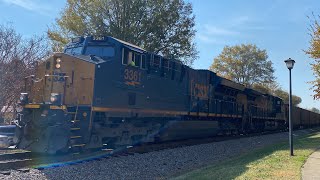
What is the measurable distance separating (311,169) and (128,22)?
21528 millimetres

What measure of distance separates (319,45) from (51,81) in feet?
47.1

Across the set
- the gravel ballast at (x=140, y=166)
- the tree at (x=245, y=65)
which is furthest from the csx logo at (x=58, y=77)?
the tree at (x=245, y=65)

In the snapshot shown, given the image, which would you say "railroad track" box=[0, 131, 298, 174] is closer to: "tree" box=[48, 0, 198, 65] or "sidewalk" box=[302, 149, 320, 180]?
"sidewalk" box=[302, 149, 320, 180]

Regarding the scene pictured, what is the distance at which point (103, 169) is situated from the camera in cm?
937

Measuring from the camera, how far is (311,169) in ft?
32.7

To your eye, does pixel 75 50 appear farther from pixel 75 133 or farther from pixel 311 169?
pixel 311 169

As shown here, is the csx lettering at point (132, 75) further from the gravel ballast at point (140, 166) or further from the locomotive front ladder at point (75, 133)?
the gravel ballast at point (140, 166)

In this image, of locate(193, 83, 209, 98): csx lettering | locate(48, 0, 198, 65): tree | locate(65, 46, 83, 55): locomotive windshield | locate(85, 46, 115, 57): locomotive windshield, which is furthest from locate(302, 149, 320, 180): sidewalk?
locate(48, 0, 198, 65): tree

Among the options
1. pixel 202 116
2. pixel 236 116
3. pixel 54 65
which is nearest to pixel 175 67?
pixel 202 116

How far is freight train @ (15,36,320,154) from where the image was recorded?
10492mm

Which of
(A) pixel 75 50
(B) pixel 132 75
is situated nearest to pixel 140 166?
(B) pixel 132 75

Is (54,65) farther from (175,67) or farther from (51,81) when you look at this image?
(175,67)

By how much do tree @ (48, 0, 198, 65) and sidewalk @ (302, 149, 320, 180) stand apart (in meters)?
19.1

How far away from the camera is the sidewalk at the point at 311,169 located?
344 inches
